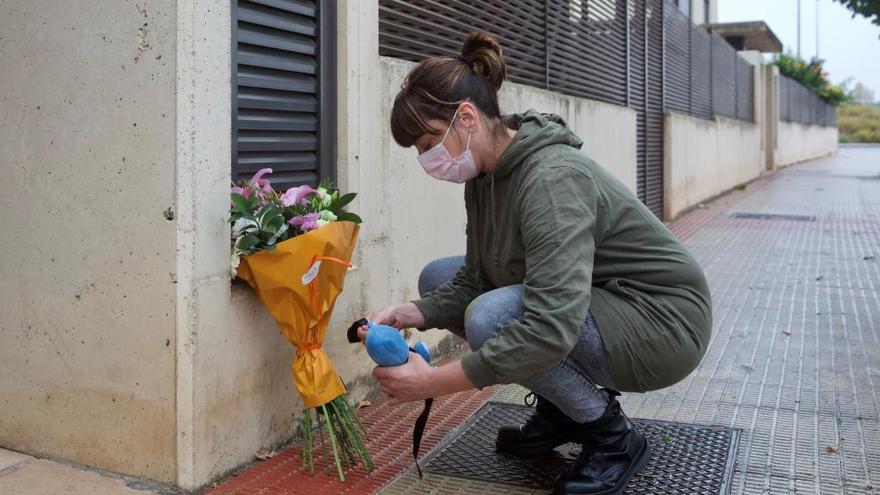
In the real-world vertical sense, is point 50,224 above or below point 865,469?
above

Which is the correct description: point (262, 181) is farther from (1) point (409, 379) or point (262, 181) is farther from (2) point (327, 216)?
(1) point (409, 379)

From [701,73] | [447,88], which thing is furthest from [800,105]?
[447,88]

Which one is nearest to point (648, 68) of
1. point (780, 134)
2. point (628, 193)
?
point (628, 193)

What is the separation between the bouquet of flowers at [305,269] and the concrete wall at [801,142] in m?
27.0

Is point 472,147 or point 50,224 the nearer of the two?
point 472,147

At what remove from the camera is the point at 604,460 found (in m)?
3.08

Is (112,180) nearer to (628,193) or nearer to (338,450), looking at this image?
(338,450)

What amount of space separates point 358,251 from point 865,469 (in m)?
2.16

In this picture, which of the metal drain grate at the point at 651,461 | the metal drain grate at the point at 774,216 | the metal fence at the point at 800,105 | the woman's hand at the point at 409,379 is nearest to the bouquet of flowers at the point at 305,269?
the metal drain grate at the point at 651,461

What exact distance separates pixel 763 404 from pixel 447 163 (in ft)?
6.87

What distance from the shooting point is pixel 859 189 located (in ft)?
61.6

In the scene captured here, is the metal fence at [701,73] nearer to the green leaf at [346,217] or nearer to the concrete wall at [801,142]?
the concrete wall at [801,142]

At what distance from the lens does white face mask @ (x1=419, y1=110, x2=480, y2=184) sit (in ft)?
9.75

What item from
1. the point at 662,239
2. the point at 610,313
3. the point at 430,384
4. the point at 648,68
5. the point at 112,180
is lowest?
the point at 430,384
